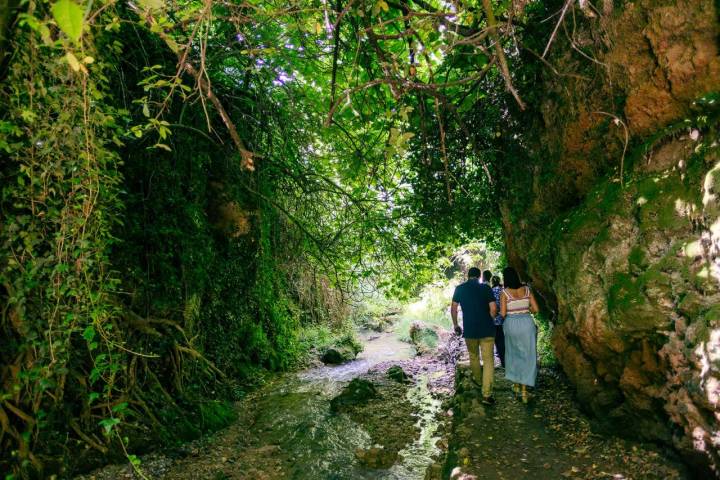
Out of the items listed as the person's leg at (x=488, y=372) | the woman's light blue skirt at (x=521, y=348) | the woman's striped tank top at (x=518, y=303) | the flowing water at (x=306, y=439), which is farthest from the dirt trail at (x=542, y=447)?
the woman's striped tank top at (x=518, y=303)

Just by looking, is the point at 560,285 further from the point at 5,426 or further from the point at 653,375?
the point at 5,426

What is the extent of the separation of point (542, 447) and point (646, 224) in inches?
103

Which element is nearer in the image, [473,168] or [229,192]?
[473,168]

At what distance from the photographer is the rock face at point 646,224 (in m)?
2.77

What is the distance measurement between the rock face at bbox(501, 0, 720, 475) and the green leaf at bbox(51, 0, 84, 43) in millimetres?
3652

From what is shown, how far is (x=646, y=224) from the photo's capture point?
10.8ft

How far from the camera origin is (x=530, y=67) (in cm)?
476

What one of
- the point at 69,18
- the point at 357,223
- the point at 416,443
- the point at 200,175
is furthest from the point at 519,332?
the point at 69,18

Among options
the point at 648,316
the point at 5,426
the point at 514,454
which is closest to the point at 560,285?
the point at 648,316

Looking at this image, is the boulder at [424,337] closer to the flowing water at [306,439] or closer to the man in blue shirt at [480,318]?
the flowing water at [306,439]

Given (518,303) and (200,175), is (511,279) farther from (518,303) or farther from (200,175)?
(200,175)

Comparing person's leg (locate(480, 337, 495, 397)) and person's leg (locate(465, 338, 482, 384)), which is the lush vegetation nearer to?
person's leg (locate(465, 338, 482, 384))

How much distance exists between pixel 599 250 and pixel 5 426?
5.95 m

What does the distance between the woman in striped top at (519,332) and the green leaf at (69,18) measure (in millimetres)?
5437
